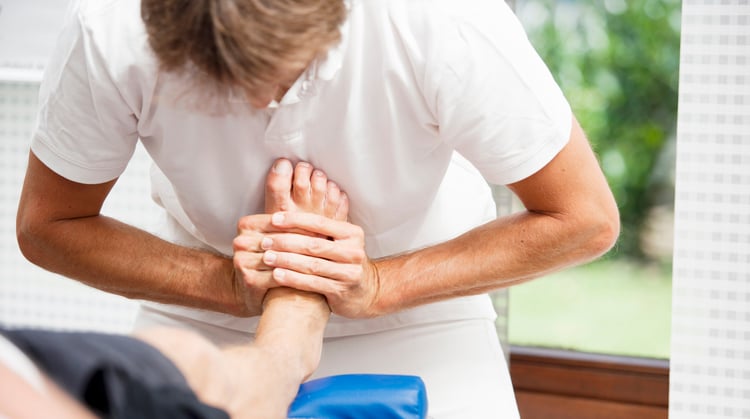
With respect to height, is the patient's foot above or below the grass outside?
above

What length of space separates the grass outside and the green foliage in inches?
4.4

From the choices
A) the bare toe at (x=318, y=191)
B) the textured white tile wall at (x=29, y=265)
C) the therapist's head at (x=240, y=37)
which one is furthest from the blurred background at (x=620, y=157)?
the therapist's head at (x=240, y=37)

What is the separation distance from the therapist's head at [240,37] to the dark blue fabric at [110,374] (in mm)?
443

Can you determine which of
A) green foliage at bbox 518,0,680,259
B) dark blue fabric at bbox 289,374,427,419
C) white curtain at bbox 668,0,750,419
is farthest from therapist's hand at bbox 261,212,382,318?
green foliage at bbox 518,0,680,259

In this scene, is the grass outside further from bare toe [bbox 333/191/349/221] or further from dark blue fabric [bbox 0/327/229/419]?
dark blue fabric [bbox 0/327/229/419]

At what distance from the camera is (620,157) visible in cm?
277

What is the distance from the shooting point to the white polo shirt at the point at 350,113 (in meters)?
1.29

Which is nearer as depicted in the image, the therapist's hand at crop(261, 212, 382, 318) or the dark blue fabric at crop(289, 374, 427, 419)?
the dark blue fabric at crop(289, 374, 427, 419)

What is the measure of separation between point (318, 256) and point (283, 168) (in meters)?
0.16

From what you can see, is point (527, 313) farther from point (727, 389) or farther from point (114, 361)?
point (114, 361)

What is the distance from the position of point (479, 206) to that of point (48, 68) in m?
0.83

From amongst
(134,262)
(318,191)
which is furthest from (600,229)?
(134,262)

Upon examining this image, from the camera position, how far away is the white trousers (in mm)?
1525

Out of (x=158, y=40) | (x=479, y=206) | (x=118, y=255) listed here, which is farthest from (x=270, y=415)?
(x=479, y=206)
